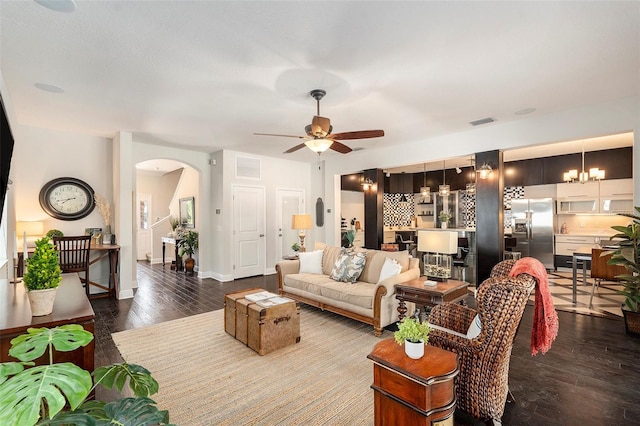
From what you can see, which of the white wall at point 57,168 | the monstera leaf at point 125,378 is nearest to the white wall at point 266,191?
the white wall at point 57,168

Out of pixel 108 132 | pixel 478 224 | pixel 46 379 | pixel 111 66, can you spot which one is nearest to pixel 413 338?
pixel 46 379

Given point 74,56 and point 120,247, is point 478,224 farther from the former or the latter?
point 120,247

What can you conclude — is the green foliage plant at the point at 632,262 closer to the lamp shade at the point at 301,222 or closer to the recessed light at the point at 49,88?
the lamp shade at the point at 301,222

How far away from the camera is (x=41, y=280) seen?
1.77 m

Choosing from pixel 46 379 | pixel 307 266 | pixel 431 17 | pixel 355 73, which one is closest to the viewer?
pixel 46 379

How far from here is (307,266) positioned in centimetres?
478

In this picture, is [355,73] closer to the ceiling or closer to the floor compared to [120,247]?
closer to the ceiling

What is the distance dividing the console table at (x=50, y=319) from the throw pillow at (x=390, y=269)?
2.80 metres

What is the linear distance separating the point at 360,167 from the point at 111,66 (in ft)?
16.3

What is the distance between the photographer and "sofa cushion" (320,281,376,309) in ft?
11.8

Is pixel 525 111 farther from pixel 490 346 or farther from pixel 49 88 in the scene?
pixel 49 88

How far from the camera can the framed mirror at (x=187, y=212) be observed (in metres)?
7.90

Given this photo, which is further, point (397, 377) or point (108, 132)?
point (108, 132)

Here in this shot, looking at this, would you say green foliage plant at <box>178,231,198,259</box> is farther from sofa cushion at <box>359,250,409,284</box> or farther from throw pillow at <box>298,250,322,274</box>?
sofa cushion at <box>359,250,409,284</box>
